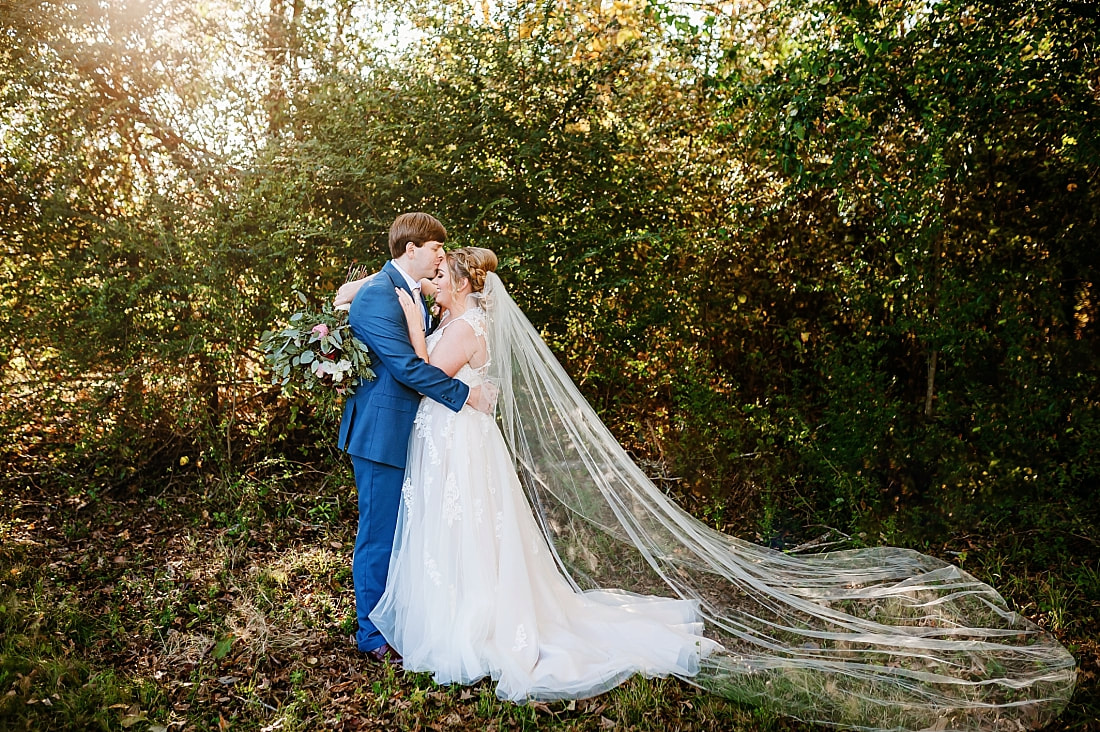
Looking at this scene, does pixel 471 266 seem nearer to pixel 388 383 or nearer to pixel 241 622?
pixel 388 383

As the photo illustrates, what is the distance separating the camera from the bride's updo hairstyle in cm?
389

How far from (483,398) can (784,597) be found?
1705mm

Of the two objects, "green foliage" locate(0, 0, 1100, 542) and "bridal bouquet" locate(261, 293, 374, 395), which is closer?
"bridal bouquet" locate(261, 293, 374, 395)

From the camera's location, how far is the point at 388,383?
12.5 ft

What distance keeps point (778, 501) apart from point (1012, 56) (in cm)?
293

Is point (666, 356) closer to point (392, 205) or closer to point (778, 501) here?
point (778, 501)

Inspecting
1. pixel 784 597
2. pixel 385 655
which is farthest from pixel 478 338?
pixel 784 597

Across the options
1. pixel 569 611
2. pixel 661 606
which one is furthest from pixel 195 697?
pixel 661 606

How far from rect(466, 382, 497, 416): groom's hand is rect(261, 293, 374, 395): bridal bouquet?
0.50 meters

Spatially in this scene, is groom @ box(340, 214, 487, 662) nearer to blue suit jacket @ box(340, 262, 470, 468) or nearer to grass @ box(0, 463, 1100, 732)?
blue suit jacket @ box(340, 262, 470, 468)

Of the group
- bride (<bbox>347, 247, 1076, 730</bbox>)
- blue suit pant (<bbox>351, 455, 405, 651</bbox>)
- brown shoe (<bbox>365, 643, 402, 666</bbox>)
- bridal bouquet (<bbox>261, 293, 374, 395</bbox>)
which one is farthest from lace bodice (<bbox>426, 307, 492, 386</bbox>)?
brown shoe (<bbox>365, 643, 402, 666</bbox>)

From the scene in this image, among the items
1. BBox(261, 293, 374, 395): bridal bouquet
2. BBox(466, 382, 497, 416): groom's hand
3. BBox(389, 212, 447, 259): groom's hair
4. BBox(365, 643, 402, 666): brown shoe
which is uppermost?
BBox(389, 212, 447, 259): groom's hair

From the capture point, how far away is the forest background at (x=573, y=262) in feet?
14.3

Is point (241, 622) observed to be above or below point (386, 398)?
below
